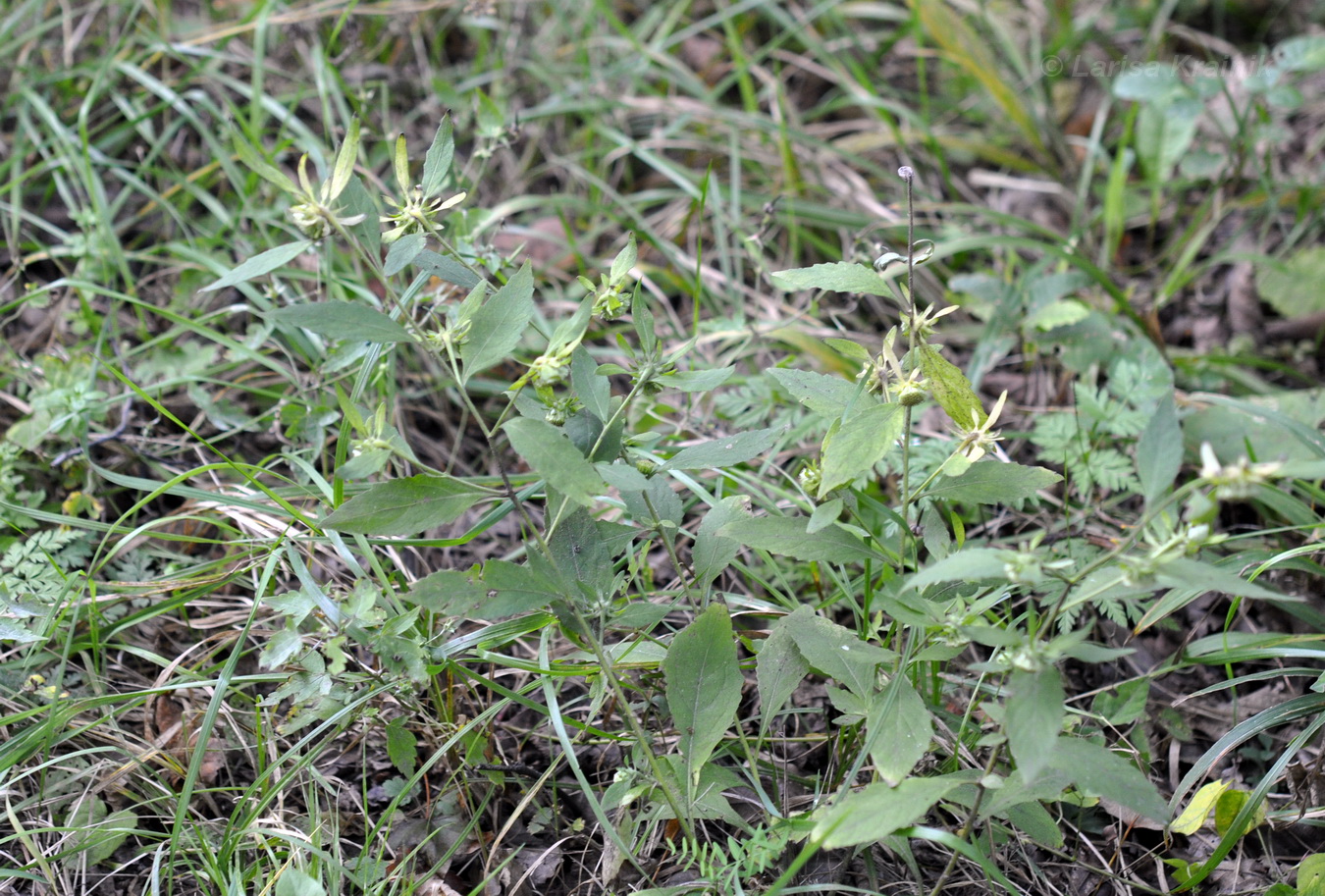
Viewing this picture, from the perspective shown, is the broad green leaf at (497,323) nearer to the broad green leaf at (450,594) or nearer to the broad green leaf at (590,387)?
the broad green leaf at (590,387)

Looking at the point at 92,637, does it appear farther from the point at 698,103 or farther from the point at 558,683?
the point at 698,103

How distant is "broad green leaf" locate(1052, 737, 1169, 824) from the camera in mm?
1198

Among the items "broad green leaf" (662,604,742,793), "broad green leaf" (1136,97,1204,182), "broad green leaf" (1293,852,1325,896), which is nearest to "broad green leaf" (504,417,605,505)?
"broad green leaf" (662,604,742,793)

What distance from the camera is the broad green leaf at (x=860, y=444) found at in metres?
1.24

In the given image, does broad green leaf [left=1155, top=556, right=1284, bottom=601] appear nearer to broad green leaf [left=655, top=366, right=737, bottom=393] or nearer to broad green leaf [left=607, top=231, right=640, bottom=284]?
broad green leaf [left=655, top=366, right=737, bottom=393]

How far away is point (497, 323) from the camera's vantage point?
1.32 m

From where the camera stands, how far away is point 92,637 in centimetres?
181

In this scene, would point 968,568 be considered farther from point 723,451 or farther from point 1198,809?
point 1198,809

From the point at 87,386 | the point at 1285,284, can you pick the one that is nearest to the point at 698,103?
the point at 1285,284

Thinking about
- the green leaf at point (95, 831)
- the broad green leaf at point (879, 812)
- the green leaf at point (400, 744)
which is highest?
the broad green leaf at point (879, 812)

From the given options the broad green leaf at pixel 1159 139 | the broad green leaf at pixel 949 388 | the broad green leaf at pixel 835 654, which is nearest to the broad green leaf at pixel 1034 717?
the broad green leaf at pixel 835 654

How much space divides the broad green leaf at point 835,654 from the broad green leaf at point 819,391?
35 cm

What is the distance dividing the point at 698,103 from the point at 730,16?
357 mm

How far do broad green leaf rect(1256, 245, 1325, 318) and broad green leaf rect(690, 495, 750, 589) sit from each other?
7.02ft
